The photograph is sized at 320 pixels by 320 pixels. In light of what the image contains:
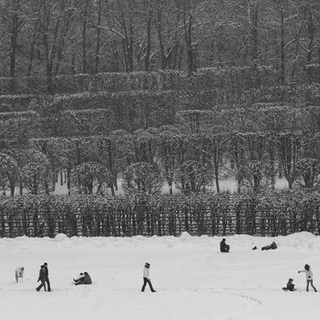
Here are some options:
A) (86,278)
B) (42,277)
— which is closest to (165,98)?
(86,278)

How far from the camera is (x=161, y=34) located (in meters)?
60.4

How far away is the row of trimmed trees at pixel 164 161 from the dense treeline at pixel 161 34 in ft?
33.5

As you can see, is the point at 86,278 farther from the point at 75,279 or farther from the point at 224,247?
Answer: the point at 224,247

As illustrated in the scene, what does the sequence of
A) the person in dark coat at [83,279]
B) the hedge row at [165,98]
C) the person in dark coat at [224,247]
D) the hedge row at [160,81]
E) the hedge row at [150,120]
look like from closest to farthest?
the person in dark coat at [83,279]
the person in dark coat at [224,247]
the hedge row at [150,120]
the hedge row at [165,98]
the hedge row at [160,81]

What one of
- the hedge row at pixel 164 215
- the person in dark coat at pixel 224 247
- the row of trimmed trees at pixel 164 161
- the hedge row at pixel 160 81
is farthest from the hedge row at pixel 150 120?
the person in dark coat at pixel 224 247

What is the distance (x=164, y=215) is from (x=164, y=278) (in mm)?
9299

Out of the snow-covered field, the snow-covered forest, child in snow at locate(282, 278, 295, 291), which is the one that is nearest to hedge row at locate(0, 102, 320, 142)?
the snow-covered forest

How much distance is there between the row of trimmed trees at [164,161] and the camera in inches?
1639

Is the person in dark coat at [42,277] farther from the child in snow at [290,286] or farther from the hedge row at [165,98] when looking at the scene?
the hedge row at [165,98]

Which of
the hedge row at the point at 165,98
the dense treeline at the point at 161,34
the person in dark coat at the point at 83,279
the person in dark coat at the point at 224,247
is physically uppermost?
the dense treeline at the point at 161,34

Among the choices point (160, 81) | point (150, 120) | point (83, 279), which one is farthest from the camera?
point (160, 81)

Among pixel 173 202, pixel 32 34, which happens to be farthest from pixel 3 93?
pixel 173 202

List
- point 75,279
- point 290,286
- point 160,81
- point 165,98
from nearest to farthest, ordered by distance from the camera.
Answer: point 290,286, point 75,279, point 165,98, point 160,81

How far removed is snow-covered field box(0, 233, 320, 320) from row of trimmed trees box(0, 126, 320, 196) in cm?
753
